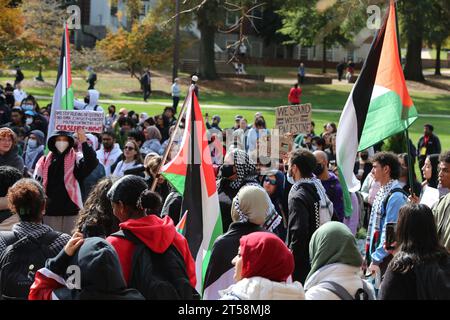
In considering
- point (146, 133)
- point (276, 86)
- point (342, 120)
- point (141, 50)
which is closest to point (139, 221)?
point (342, 120)

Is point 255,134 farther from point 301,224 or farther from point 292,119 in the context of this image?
point 301,224

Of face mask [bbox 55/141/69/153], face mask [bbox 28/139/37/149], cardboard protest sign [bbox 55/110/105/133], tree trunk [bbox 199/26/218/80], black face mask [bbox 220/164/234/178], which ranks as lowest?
face mask [bbox 28/139/37/149]

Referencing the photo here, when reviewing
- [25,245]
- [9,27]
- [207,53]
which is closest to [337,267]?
[25,245]

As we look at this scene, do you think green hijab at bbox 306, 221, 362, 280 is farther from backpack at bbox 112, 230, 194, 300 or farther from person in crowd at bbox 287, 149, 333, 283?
person in crowd at bbox 287, 149, 333, 283

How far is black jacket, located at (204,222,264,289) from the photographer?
6285 mm

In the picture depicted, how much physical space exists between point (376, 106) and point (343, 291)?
3685mm

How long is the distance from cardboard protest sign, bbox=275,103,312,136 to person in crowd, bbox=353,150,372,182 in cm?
139

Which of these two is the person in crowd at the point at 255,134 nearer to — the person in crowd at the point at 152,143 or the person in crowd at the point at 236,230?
the person in crowd at the point at 152,143

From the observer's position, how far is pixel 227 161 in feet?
26.1

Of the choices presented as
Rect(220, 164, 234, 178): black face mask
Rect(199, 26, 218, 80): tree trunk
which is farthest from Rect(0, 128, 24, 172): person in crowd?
Rect(199, 26, 218, 80): tree trunk

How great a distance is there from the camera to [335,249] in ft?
16.1

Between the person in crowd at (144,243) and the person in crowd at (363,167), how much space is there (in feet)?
29.9

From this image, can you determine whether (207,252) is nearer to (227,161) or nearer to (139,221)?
(227,161)

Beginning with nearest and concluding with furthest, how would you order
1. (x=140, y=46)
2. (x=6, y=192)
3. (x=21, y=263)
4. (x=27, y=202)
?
(x=21, y=263)
(x=27, y=202)
(x=6, y=192)
(x=140, y=46)
